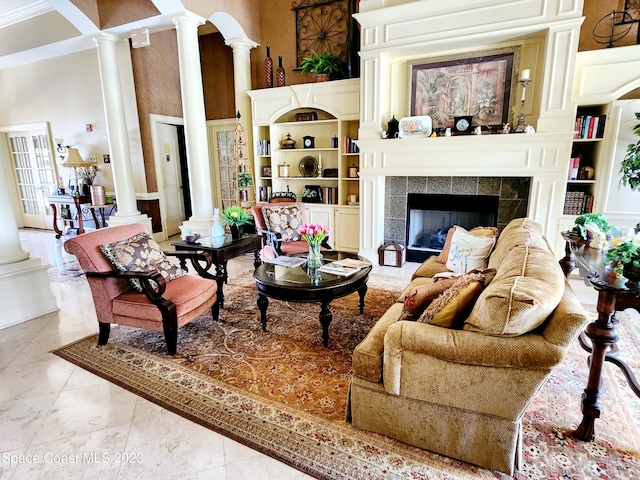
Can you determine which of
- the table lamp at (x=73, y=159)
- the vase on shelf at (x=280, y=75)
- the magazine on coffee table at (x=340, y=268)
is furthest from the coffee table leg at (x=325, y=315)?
the table lamp at (x=73, y=159)

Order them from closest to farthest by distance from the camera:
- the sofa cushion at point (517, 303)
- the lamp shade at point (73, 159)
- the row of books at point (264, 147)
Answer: the sofa cushion at point (517, 303) → the row of books at point (264, 147) → the lamp shade at point (73, 159)

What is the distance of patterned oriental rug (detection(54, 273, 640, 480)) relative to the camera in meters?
1.67

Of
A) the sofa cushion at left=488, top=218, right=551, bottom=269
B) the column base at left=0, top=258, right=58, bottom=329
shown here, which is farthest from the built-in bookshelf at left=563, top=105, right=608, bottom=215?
the column base at left=0, top=258, right=58, bottom=329

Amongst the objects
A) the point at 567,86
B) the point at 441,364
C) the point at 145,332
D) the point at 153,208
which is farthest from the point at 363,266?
the point at 153,208

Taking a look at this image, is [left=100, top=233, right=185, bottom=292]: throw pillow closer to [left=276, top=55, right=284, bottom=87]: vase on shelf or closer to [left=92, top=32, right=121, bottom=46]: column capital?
[left=276, top=55, right=284, bottom=87]: vase on shelf

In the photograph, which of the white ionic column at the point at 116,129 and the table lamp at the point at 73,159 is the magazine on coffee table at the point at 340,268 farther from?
the table lamp at the point at 73,159

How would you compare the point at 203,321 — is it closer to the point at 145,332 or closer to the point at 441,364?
the point at 145,332

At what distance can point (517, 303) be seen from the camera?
55.9 inches

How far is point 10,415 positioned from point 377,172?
4183 mm

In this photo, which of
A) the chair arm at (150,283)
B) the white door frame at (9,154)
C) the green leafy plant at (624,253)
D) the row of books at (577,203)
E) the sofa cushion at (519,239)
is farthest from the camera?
the white door frame at (9,154)

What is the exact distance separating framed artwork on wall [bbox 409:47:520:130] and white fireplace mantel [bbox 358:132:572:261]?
42cm

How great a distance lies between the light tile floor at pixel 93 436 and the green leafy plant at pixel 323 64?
459 centimetres

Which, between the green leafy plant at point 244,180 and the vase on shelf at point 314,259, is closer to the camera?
the vase on shelf at point 314,259

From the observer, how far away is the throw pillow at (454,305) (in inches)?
65.0
